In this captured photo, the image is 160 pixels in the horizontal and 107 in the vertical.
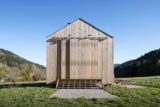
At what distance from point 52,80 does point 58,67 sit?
1.21 metres

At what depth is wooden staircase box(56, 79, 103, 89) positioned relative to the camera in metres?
27.5

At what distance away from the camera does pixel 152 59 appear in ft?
280

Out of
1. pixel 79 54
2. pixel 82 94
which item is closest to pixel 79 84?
pixel 79 54

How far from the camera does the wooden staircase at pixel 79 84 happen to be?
27500 mm

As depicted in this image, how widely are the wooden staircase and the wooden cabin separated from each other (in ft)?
0.92

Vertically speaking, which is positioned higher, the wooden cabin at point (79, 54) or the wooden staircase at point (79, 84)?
the wooden cabin at point (79, 54)

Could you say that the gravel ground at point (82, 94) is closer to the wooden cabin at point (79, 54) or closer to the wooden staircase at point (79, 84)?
the wooden staircase at point (79, 84)

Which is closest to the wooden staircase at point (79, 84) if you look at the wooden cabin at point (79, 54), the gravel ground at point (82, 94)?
the wooden cabin at point (79, 54)

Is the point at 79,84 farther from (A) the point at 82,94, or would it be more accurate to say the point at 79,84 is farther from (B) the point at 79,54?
(A) the point at 82,94

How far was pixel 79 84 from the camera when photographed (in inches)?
1104

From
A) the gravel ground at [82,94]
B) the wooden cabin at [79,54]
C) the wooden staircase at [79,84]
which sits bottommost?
the gravel ground at [82,94]

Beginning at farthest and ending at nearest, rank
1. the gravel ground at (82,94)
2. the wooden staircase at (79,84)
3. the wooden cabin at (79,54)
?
the wooden cabin at (79,54) < the wooden staircase at (79,84) < the gravel ground at (82,94)

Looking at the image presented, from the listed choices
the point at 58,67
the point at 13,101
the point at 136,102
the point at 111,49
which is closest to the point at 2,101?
the point at 13,101

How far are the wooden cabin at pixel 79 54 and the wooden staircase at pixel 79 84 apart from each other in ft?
0.92
